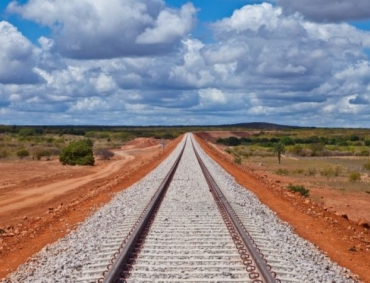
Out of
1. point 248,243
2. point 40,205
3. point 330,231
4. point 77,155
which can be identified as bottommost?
point 40,205

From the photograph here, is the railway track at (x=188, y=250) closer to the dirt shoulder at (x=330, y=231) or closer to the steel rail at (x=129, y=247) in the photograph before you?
the steel rail at (x=129, y=247)

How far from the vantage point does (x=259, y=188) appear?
25547 mm

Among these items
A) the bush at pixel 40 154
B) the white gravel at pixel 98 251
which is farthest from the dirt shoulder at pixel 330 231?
the bush at pixel 40 154

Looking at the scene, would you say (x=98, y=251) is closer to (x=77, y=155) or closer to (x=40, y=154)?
(x=77, y=155)

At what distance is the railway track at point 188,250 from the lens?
8.62 metres

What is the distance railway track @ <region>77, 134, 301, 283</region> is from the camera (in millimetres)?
8625

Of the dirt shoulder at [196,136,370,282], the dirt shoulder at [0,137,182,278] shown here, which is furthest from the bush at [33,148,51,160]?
the dirt shoulder at [196,136,370,282]

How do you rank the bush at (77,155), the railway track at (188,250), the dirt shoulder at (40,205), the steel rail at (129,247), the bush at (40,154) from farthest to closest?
the bush at (40,154), the bush at (77,155), the dirt shoulder at (40,205), the railway track at (188,250), the steel rail at (129,247)

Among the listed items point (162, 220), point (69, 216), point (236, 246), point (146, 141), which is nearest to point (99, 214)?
point (69, 216)

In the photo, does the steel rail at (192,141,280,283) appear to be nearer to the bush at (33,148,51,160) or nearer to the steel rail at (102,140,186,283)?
the steel rail at (102,140,186,283)

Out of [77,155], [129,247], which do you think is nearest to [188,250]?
[129,247]

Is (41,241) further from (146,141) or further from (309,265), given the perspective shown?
(146,141)

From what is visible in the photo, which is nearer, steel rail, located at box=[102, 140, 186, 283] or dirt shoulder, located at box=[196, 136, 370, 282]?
steel rail, located at box=[102, 140, 186, 283]

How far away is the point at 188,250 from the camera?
10.4 metres
